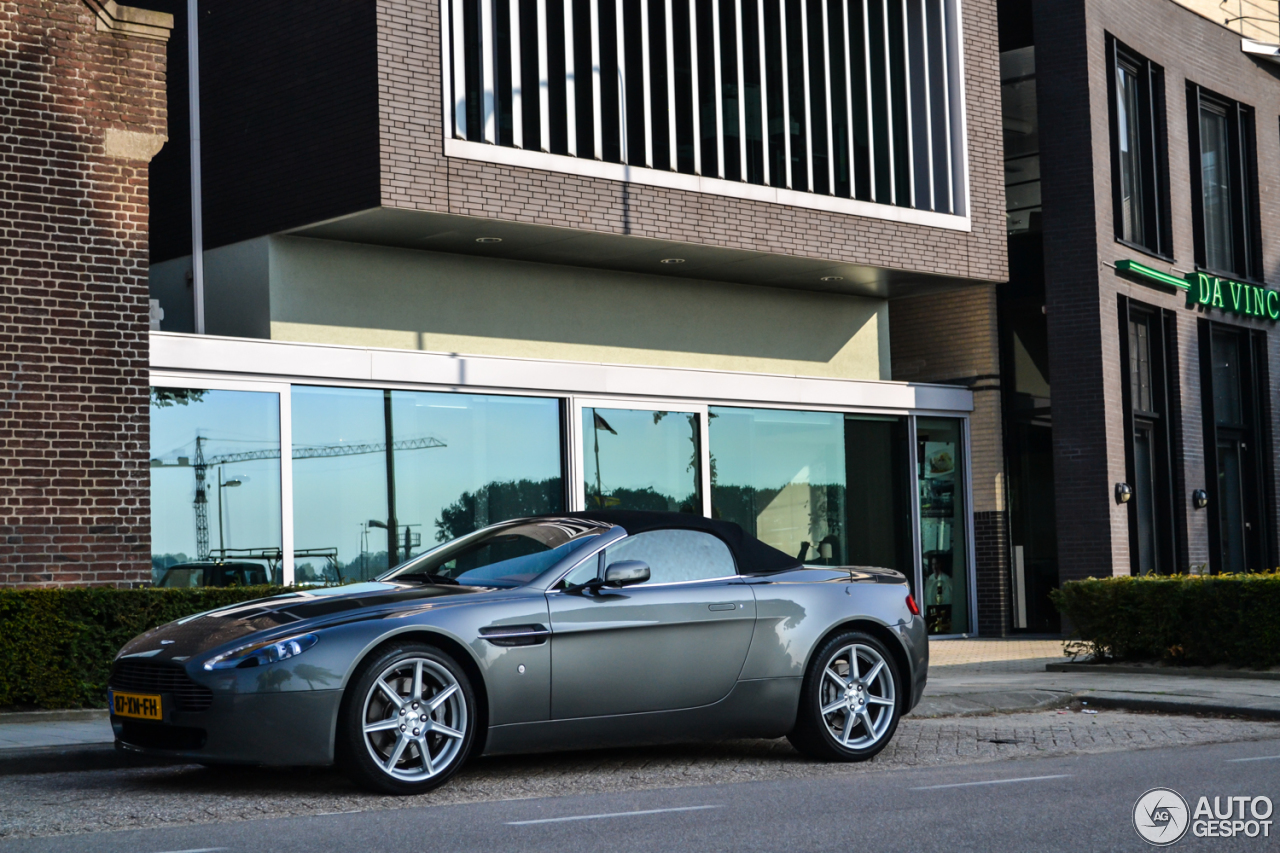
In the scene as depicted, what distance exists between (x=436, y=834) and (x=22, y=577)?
709cm

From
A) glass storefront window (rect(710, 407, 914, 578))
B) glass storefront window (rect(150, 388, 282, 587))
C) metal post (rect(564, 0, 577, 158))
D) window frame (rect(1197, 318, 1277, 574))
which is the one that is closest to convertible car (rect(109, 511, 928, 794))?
glass storefront window (rect(150, 388, 282, 587))

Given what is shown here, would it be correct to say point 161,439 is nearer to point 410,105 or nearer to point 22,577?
point 22,577

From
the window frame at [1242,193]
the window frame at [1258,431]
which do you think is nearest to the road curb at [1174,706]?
→ the window frame at [1258,431]

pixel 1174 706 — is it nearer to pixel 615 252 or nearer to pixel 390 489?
pixel 390 489

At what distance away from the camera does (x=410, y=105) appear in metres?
15.1

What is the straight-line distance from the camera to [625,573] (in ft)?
26.4

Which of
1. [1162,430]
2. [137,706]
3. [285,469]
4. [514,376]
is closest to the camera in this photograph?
[137,706]

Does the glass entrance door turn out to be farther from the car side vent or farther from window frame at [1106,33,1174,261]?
the car side vent

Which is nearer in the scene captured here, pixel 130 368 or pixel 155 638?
pixel 155 638

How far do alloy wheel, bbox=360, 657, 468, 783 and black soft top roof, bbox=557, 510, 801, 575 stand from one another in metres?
1.63

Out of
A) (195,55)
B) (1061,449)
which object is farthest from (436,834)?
(1061,449)

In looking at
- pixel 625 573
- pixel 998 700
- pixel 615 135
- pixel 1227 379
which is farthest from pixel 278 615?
pixel 1227 379

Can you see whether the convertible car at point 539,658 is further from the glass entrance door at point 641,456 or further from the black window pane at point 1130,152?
the black window pane at point 1130,152

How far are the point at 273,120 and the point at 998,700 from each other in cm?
998
